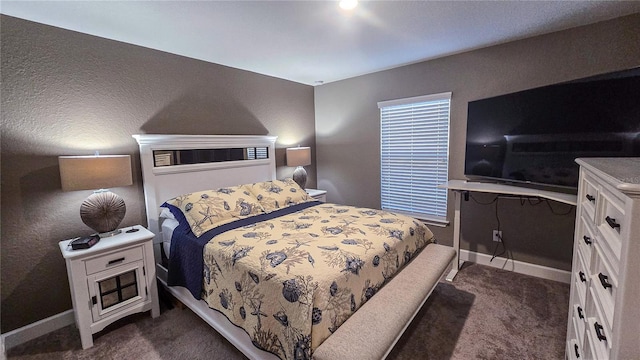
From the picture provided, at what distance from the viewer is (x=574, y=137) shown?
79.7 inches

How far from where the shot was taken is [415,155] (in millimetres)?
3496

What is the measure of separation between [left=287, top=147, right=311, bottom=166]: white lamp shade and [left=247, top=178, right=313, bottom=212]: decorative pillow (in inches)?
22.2

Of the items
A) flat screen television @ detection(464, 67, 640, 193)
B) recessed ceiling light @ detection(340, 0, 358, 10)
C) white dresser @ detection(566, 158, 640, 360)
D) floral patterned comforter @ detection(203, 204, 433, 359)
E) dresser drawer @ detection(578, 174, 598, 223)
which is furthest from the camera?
recessed ceiling light @ detection(340, 0, 358, 10)

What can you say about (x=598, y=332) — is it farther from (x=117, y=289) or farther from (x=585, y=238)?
(x=117, y=289)

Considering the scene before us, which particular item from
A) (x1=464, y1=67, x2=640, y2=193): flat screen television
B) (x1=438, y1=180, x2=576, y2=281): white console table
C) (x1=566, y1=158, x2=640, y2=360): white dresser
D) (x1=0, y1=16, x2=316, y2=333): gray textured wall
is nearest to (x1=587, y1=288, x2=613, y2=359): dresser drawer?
(x1=566, y1=158, x2=640, y2=360): white dresser

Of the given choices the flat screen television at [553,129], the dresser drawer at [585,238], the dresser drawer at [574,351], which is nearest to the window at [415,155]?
the flat screen television at [553,129]

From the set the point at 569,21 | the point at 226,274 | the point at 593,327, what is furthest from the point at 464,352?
the point at 569,21

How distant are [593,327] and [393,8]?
2.17 metres

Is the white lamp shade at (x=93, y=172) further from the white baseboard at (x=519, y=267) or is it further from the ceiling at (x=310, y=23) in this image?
the white baseboard at (x=519, y=267)

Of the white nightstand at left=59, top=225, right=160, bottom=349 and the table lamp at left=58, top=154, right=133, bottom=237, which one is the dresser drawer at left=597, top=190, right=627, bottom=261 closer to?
the white nightstand at left=59, top=225, right=160, bottom=349

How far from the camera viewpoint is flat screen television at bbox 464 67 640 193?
176cm

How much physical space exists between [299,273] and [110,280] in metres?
1.61

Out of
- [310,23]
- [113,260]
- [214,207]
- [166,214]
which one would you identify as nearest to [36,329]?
[113,260]

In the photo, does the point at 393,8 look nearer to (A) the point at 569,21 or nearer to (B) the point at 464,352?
(A) the point at 569,21
